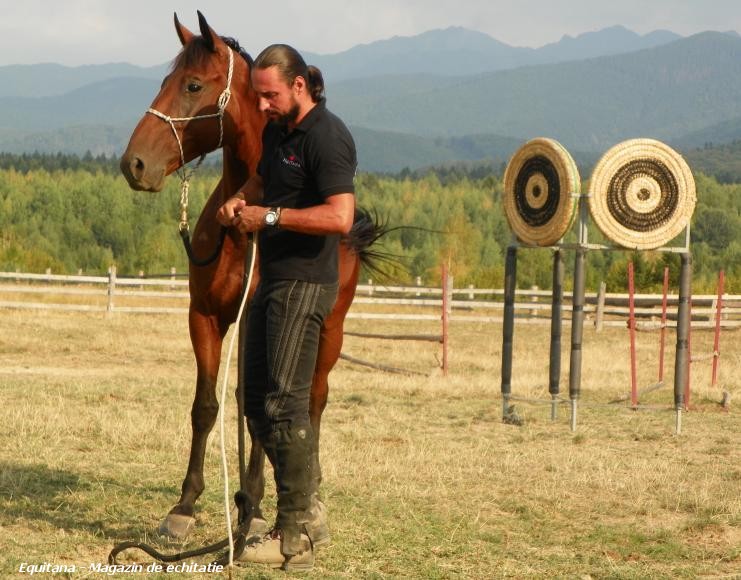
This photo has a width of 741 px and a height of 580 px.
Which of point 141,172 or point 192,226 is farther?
point 192,226

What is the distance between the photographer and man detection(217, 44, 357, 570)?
16.9ft

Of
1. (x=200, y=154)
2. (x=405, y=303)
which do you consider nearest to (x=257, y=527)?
(x=200, y=154)

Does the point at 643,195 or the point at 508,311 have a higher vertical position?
the point at 643,195

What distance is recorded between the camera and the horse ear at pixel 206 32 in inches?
233

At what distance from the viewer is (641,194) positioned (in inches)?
462

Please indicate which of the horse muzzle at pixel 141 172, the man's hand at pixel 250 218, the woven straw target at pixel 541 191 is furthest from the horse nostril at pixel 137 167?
the woven straw target at pixel 541 191

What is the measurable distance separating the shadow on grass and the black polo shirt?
1.94 metres

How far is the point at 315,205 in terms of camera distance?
5.28 metres

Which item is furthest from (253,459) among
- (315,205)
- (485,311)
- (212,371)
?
(485,311)

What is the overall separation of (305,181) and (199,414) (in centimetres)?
203

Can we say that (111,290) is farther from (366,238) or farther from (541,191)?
(366,238)

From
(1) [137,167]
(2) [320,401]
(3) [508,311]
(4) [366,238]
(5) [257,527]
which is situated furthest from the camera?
(3) [508,311]

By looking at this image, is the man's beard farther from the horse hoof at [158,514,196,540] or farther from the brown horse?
the horse hoof at [158,514,196,540]

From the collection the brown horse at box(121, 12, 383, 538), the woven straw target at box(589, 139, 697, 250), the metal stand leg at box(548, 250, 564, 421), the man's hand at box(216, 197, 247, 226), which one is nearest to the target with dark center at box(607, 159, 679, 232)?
the woven straw target at box(589, 139, 697, 250)
